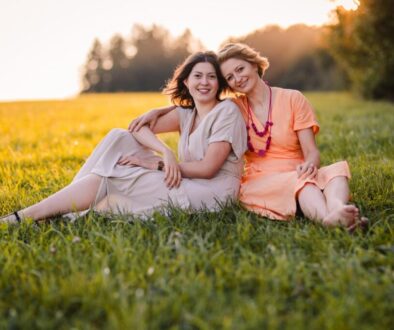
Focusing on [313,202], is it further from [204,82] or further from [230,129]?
[204,82]

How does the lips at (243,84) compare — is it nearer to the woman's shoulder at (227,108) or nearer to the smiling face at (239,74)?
the smiling face at (239,74)

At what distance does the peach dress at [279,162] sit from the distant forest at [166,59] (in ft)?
131

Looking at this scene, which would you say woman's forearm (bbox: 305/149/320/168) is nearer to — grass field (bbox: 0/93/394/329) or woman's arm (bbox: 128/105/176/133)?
grass field (bbox: 0/93/394/329)

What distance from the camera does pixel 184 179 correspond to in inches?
161

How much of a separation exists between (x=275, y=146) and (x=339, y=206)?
992 millimetres

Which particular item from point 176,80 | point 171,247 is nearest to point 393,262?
point 171,247

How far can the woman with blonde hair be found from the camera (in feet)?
12.7

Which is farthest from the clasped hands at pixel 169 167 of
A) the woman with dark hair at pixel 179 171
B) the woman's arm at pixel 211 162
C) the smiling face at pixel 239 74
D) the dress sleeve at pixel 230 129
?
the smiling face at pixel 239 74

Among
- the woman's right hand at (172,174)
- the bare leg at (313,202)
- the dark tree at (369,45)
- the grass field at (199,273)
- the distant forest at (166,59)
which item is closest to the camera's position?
the grass field at (199,273)

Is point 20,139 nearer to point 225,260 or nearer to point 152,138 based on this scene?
point 152,138

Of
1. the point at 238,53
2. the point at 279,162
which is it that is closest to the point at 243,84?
the point at 238,53

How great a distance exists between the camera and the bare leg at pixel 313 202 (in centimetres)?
363

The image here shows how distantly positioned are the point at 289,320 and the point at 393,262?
0.97 m

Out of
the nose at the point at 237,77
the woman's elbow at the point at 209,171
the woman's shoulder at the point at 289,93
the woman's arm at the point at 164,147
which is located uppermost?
the nose at the point at 237,77
